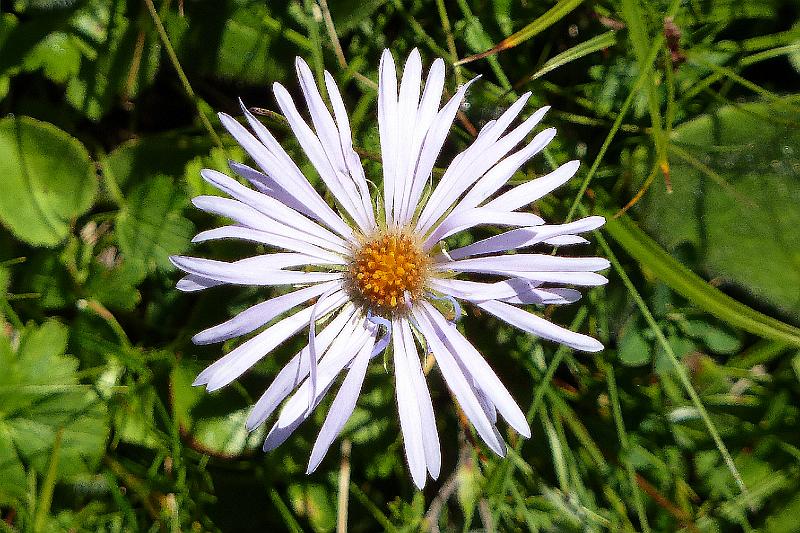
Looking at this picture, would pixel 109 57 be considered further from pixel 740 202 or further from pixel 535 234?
pixel 740 202

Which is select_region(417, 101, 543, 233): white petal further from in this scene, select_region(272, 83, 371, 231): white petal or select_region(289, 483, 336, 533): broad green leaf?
select_region(289, 483, 336, 533): broad green leaf

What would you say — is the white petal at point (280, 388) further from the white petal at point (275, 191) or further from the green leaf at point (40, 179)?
the green leaf at point (40, 179)

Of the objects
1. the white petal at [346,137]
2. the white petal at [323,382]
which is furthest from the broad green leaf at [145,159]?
the white petal at [323,382]

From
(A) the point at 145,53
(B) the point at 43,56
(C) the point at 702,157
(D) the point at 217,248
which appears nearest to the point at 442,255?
(D) the point at 217,248

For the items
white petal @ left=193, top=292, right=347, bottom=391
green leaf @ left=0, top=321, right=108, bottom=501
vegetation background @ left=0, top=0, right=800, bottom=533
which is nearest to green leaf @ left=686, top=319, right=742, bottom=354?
vegetation background @ left=0, top=0, right=800, bottom=533

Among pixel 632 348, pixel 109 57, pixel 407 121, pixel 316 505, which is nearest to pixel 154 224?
pixel 109 57

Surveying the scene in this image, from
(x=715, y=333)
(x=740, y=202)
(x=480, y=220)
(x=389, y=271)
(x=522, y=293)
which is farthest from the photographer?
(x=715, y=333)
